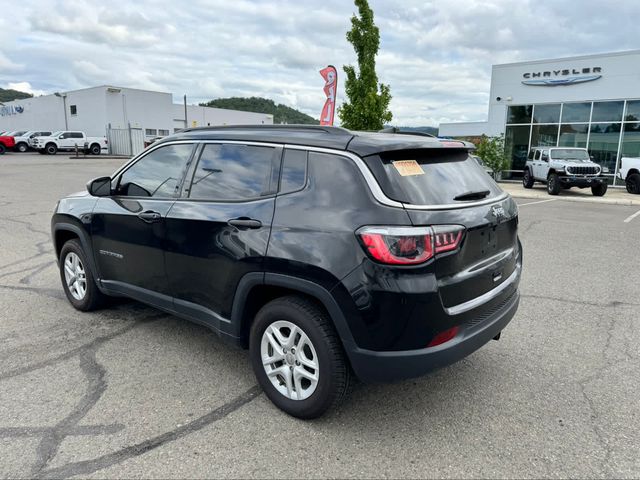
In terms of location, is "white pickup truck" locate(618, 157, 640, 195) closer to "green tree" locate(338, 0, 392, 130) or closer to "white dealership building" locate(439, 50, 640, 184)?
"white dealership building" locate(439, 50, 640, 184)

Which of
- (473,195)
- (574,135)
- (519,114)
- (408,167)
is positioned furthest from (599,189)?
(408,167)

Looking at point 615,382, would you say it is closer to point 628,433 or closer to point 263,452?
point 628,433

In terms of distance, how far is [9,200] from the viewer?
41.8 feet

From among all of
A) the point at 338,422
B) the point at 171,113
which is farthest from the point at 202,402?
the point at 171,113

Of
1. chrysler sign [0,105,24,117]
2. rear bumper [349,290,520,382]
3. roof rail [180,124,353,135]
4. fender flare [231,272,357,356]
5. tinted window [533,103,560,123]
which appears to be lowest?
rear bumper [349,290,520,382]

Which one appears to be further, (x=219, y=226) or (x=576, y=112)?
(x=576, y=112)

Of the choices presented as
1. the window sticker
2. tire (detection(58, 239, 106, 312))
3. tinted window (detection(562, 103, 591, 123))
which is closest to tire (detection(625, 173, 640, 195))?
tinted window (detection(562, 103, 591, 123))

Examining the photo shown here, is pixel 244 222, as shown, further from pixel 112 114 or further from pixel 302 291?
pixel 112 114

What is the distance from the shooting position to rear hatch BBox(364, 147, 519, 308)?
264 centimetres

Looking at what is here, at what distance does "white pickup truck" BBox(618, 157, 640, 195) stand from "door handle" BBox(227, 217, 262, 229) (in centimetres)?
1981

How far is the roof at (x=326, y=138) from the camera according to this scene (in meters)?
2.80

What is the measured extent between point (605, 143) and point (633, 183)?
14.0 ft

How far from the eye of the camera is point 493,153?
2288cm

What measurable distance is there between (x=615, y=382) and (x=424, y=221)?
2.09 metres
